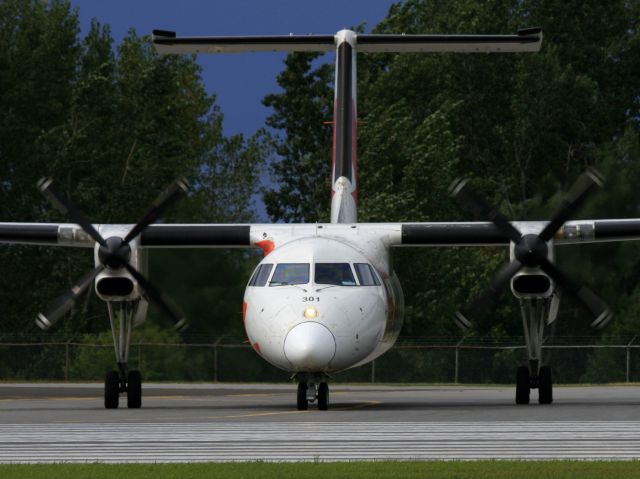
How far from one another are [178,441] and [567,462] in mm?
4674

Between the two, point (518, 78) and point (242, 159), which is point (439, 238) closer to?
point (518, 78)

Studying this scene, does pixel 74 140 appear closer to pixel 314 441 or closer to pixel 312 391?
pixel 312 391

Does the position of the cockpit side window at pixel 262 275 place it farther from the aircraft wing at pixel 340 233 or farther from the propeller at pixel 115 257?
the propeller at pixel 115 257

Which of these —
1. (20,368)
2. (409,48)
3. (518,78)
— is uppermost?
(518,78)

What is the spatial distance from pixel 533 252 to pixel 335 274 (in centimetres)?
349

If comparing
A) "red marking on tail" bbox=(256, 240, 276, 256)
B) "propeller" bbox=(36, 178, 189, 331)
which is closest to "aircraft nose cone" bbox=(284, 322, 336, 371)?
"propeller" bbox=(36, 178, 189, 331)

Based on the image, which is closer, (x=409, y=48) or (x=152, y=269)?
(x=409, y=48)

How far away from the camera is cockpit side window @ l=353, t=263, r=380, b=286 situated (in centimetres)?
2122

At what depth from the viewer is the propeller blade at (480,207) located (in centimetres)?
2180

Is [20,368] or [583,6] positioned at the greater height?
[583,6]

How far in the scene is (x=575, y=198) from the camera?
70.9ft

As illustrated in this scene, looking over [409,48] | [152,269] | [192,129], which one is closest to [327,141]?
[192,129]

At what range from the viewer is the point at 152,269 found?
138ft

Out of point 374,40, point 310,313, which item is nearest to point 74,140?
point 374,40
